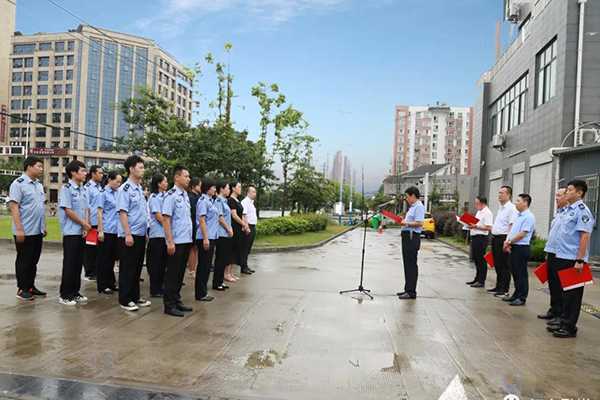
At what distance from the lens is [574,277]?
18.7ft

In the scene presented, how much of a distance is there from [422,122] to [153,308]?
114 m

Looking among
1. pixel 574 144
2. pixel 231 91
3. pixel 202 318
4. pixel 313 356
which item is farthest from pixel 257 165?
pixel 313 356

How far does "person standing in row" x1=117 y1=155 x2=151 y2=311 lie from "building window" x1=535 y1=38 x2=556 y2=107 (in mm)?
15910

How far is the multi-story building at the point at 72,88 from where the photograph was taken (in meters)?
85.1

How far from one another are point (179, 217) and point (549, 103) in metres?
15.8

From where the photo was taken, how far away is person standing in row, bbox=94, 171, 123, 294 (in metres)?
7.24

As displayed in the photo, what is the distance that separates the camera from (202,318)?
6027mm

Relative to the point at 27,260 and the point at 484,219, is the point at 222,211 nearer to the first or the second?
the point at 27,260

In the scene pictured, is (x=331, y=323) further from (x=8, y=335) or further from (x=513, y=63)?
(x=513, y=63)

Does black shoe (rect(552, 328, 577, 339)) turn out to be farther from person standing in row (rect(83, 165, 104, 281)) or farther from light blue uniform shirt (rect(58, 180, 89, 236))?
person standing in row (rect(83, 165, 104, 281))

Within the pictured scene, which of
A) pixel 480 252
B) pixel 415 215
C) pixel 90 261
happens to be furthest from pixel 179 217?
pixel 480 252

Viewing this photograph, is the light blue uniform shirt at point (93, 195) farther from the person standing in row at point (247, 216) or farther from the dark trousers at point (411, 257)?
the dark trousers at point (411, 257)

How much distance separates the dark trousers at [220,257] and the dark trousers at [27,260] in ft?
8.44

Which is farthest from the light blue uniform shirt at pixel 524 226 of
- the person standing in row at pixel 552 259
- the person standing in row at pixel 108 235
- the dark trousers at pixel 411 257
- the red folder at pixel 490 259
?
the person standing in row at pixel 108 235
